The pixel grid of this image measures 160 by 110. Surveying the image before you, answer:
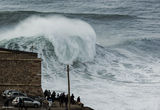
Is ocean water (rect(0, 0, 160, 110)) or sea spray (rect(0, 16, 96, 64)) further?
sea spray (rect(0, 16, 96, 64))

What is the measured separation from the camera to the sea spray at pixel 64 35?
175 ft

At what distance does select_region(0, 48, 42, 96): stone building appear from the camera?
31672 millimetres

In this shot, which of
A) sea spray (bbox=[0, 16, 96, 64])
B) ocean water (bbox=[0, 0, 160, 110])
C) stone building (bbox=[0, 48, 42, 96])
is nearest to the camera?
stone building (bbox=[0, 48, 42, 96])

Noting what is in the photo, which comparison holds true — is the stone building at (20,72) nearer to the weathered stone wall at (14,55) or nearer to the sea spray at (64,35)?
the weathered stone wall at (14,55)

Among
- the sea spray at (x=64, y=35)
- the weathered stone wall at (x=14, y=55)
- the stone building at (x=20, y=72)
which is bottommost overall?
the stone building at (x=20, y=72)

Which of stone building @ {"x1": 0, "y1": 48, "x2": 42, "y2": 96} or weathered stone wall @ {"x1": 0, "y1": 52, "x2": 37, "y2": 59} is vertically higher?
weathered stone wall @ {"x1": 0, "y1": 52, "x2": 37, "y2": 59}

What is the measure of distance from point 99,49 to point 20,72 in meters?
Result: 27.0

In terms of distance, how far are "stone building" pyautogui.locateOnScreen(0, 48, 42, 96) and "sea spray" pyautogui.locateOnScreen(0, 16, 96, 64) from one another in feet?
58.8

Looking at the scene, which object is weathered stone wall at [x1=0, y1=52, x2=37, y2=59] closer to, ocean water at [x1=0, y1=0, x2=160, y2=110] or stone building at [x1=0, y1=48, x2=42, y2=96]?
stone building at [x1=0, y1=48, x2=42, y2=96]

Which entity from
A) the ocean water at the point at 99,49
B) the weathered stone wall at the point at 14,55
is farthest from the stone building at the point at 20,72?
the ocean water at the point at 99,49

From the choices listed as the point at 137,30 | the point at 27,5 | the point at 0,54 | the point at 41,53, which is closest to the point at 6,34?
the point at 41,53

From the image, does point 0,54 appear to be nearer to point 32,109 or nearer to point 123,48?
point 32,109

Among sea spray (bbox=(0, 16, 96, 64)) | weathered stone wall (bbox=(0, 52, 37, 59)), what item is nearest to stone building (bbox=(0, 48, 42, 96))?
weathered stone wall (bbox=(0, 52, 37, 59))

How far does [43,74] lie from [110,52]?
14846 mm
